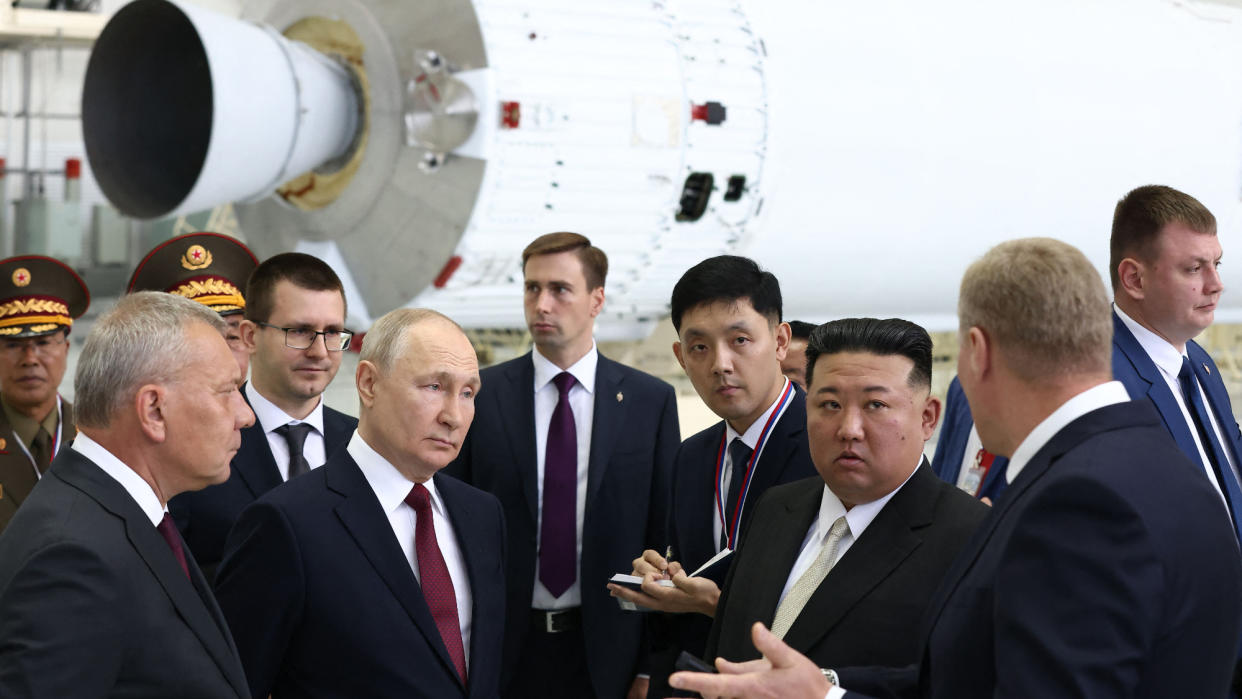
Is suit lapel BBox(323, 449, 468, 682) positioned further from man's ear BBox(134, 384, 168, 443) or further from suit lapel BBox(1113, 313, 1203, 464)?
suit lapel BBox(1113, 313, 1203, 464)

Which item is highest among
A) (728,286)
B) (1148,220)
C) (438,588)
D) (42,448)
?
(1148,220)

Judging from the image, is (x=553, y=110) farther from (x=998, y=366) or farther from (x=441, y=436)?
(x=998, y=366)

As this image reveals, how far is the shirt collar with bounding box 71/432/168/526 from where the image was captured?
5.85 ft

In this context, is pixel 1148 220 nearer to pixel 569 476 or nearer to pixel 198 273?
pixel 569 476

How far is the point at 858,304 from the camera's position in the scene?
638 cm

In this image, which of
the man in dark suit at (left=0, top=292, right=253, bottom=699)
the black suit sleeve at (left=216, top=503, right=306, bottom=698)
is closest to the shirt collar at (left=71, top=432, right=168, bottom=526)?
the man in dark suit at (left=0, top=292, right=253, bottom=699)

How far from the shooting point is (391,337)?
2.35m

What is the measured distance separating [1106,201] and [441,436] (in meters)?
5.30

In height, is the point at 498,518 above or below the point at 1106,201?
below

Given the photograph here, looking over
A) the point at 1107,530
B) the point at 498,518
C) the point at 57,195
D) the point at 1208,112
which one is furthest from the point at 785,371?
the point at 57,195

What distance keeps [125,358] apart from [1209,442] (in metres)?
2.54

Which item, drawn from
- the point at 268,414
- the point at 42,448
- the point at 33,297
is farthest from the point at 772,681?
the point at 33,297

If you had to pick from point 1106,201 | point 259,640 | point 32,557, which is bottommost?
point 259,640

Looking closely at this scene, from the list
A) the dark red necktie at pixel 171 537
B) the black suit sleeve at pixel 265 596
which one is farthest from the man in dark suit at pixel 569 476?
the dark red necktie at pixel 171 537
